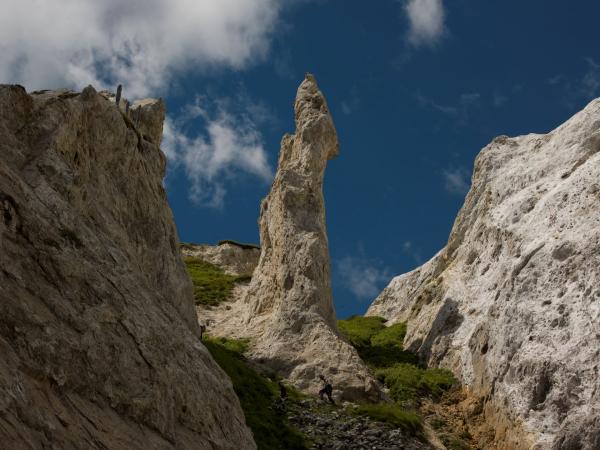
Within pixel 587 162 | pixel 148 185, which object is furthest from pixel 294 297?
pixel 587 162

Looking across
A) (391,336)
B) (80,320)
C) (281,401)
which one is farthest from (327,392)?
(80,320)

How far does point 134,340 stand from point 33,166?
7361 millimetres

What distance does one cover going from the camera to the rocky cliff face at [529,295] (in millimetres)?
37875

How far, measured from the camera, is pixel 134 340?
2323cm

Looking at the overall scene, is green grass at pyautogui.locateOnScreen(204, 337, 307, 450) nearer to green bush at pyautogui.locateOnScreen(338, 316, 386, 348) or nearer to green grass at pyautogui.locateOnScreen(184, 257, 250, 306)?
green grass at pyautogui.locateOnScreen(184, 257, 250, 306)

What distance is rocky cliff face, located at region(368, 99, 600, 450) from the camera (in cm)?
3788

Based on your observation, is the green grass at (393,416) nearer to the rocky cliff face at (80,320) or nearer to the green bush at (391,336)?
the rocky cliff face at (80,320)

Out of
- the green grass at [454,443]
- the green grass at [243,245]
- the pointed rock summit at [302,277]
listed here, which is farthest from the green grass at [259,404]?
the green grass at [243,245]

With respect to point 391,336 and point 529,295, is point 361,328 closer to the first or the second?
point 391,336

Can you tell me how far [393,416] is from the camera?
131 ft

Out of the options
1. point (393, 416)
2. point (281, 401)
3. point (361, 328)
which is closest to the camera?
point (281, 401)

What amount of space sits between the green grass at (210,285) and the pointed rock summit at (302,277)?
6.81 m

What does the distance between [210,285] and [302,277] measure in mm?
25989

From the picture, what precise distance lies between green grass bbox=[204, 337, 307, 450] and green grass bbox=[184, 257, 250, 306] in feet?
49.2
